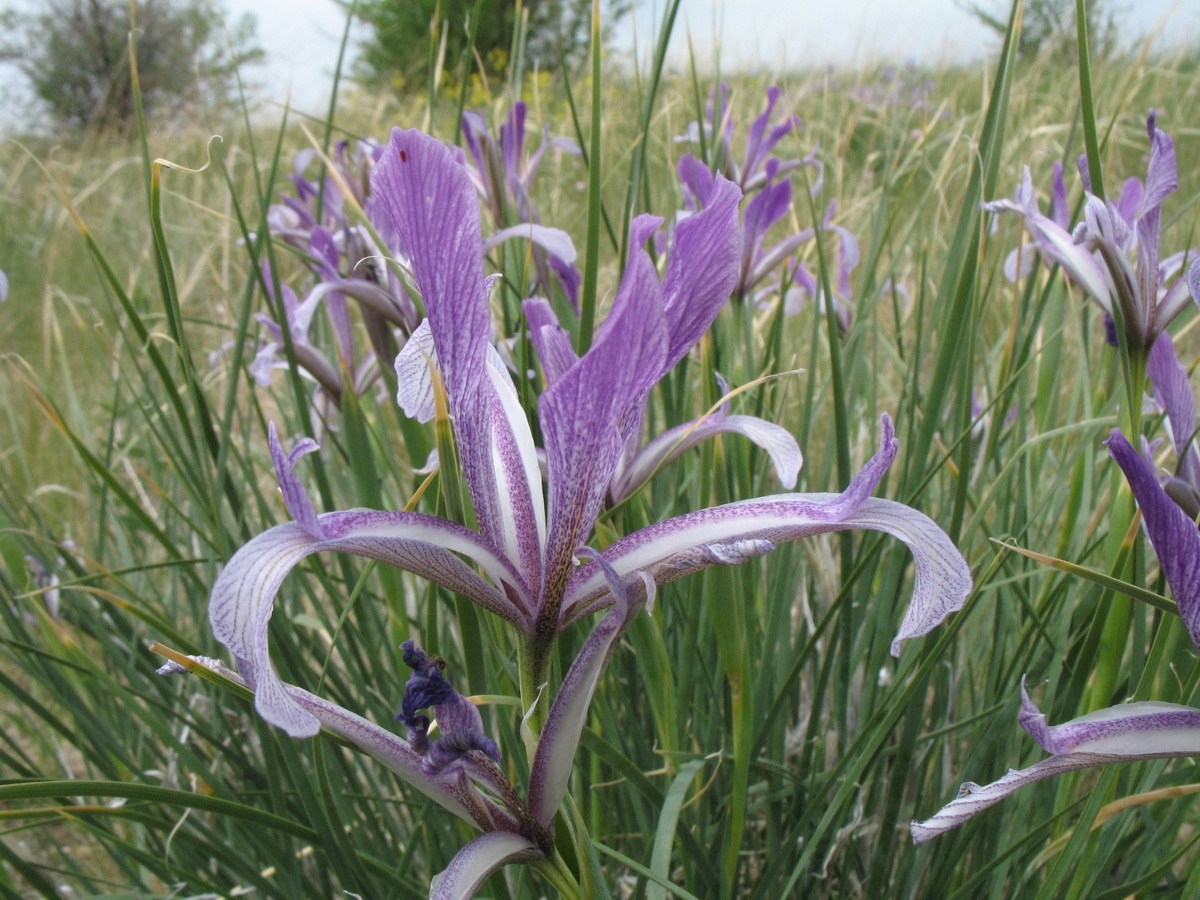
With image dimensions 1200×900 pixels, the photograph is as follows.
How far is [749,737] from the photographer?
2.21 ft

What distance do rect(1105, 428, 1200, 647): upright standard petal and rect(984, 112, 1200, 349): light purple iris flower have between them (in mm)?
236

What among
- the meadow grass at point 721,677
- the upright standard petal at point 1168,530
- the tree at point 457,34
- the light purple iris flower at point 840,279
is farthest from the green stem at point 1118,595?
the tree at point 457,34

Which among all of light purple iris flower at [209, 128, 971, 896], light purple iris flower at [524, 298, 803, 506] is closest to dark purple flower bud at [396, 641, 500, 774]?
light purple iris flower at [209, 128, 971, 896]

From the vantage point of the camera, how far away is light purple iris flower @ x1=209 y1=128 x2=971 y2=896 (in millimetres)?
371

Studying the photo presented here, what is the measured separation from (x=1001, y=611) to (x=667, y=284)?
0.70 meters

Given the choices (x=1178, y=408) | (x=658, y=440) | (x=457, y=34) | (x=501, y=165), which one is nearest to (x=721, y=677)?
(x=658, y=440)

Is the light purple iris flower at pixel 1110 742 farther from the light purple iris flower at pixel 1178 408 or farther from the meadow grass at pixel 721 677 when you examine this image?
the light purple iris flower at pixel 1178 408

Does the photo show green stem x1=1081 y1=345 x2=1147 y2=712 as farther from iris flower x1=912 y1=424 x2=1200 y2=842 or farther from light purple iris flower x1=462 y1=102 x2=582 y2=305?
light purple iris flower x1=462 y1=102 x2=582 y2=305

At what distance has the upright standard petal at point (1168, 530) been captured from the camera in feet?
1.30

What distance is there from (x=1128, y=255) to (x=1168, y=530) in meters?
0.37

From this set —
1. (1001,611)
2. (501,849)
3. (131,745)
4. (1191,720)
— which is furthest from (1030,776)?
(131,745)

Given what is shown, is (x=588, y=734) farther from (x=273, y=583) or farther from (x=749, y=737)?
(x=273, y=583)

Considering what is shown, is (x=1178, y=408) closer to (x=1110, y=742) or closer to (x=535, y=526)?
(x=1110, y=742)

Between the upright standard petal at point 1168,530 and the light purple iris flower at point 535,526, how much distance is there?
0.09m
